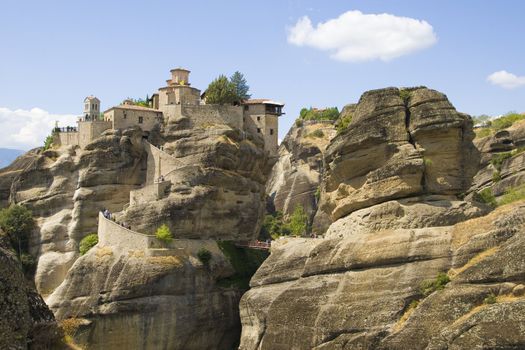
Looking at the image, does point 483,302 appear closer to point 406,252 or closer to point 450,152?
point 406,252

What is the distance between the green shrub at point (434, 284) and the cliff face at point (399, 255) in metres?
0.08

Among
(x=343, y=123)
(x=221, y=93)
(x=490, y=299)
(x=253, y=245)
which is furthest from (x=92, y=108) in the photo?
(x=490, y=299)

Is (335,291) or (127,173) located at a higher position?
(127,173)

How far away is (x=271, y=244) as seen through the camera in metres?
65.5

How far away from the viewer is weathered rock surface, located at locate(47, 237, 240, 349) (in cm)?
6612

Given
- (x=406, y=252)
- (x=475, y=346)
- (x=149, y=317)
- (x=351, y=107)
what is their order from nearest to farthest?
1. (x=475, y=346)
2. (x=406, y=252)
3. (x=351, y=107)
4. (x=149, y=317)

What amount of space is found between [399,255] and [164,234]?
27820 mm

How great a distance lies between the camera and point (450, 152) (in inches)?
2042

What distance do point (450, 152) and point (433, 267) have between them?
9692 millimetres

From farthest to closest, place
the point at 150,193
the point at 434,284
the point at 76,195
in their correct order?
the point at 76,195 → the point at 150,193 → the point at 434,284

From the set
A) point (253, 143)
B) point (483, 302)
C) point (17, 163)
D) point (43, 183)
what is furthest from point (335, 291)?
point (17, 163)

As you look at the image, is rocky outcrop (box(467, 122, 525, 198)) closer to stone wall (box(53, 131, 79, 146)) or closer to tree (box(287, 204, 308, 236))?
tree (box(287, 204, 308, 236))

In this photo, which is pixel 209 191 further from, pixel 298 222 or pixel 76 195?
pixel 298 222

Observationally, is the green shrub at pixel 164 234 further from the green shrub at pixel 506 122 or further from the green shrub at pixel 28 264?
the green shrub at pixel 506 122
